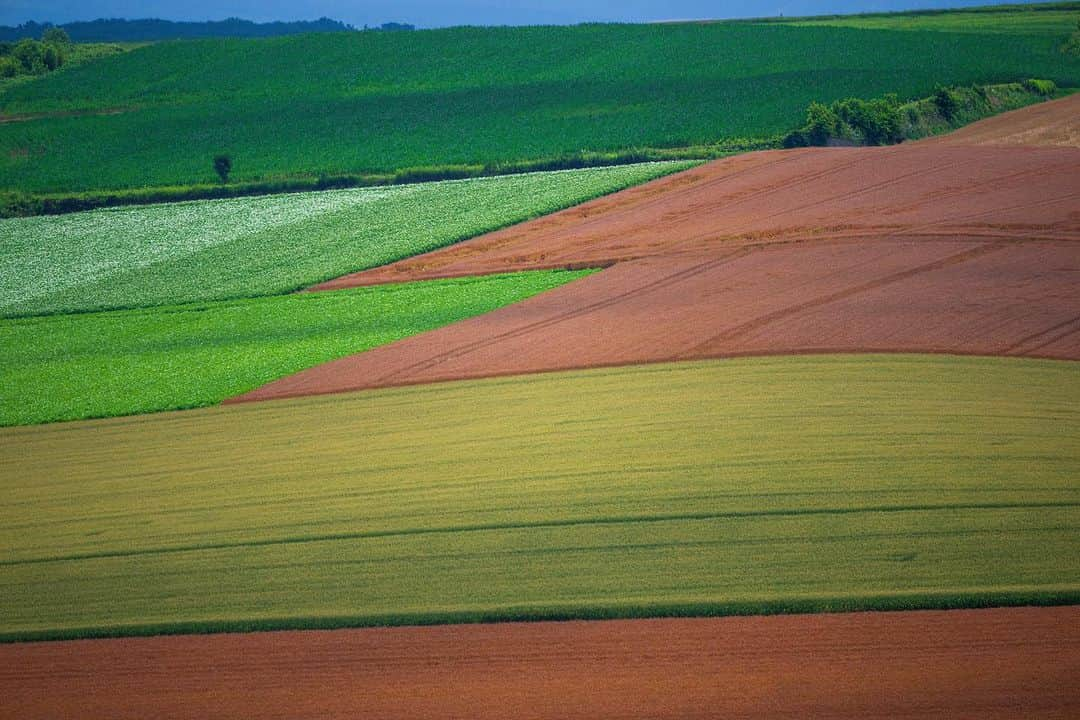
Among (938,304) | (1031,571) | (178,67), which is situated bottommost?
(1031,571)

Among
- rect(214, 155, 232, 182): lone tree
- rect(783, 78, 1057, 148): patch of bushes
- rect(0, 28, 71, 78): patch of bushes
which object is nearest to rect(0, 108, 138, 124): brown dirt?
rect(0, 28, 71, 78): patch of bushes

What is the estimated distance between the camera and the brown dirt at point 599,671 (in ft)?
37.4

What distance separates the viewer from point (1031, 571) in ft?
43.3

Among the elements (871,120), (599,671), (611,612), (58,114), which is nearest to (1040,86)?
(871,120)

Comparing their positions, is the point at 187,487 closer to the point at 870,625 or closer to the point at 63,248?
the point at 870,625

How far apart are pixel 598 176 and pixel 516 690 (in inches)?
1330

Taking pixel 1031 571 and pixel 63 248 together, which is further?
pixel 63 248

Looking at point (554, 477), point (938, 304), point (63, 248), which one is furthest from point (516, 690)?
point (63, 248)

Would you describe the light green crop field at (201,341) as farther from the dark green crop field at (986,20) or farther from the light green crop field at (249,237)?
the dark green crop field at (986,20)

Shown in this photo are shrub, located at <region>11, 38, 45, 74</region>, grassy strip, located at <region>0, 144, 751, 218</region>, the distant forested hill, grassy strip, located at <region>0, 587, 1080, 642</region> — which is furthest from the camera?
the distant forested hill

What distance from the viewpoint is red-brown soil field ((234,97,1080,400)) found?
2311 centimetres

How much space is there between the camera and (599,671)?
12266 millimetres

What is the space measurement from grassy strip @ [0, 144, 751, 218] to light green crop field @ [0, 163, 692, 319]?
62.5 inches

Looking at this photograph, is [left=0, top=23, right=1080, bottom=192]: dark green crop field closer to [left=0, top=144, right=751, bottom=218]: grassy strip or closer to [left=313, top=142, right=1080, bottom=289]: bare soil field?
[left=0, top=144, right=751, bottom=218]: grassy strip
